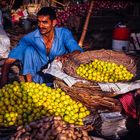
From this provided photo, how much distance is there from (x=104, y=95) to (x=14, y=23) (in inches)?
277

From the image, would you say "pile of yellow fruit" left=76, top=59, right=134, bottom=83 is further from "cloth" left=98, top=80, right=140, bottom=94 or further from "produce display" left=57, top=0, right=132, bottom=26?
"produce display" left=57, top=0, right=132, bottom=26

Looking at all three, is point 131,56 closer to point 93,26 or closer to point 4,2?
point 93,26

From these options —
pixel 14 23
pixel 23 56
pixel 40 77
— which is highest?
pixel 23 56

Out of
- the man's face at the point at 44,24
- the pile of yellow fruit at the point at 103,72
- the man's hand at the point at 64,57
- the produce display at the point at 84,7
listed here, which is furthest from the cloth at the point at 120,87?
the produce display at the point at 84,7

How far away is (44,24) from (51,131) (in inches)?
89.1

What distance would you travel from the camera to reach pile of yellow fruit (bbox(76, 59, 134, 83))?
4.68 meters

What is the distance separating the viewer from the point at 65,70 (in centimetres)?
465

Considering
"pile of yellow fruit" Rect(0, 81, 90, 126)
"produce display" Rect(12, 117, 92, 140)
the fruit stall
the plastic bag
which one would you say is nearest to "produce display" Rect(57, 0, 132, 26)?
the plastic bag

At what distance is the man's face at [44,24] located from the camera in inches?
195

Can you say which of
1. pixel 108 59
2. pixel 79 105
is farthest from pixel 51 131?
pixel 108 59

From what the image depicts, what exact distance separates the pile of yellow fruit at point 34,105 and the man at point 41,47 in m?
0.81

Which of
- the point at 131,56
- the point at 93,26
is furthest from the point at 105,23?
the point at 131,56

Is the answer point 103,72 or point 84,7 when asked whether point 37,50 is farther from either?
point 84,7

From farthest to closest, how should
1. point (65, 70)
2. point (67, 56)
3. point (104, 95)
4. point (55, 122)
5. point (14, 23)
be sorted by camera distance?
point (14, 23) → point (67, 56) → point (65, 70) → point (104, 95) → point (55, 122)
